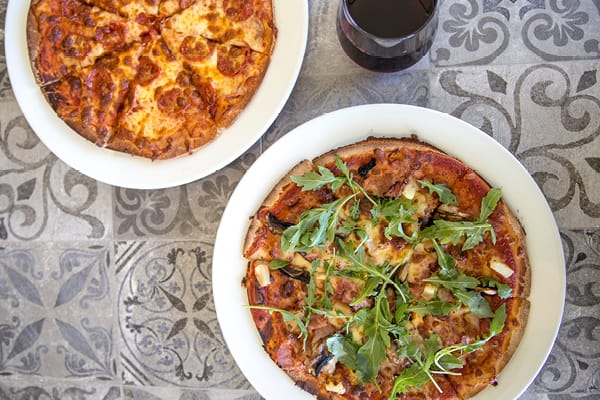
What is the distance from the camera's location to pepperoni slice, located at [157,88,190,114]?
2229 millimetres

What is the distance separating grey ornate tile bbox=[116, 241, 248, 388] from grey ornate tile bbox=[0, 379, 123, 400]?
11cm

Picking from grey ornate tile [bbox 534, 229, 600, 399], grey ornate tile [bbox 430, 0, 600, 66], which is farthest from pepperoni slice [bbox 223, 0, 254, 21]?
grey ornate tile [bbox 534, 229, 600, 399]

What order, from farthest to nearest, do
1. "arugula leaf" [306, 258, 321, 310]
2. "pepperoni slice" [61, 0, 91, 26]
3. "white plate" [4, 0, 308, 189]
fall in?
"pepperoni slice" [61, 0, 91, 26] < "white plate" [4, 0, 308, 189] < "arugula leaf" [306, 258, 321, 310]

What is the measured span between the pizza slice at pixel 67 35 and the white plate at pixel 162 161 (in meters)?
0.07

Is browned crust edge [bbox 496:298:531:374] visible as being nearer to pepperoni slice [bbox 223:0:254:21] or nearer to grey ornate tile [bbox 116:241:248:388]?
grey ornate tile [bbox 116:241:248:388]

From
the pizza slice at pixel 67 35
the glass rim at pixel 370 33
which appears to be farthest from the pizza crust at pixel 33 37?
the glass rim at pixel 370 33

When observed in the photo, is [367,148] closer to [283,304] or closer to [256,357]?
[283,304]

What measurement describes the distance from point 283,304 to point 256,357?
247 mm

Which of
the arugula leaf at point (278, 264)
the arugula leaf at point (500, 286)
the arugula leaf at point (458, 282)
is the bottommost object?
the arugula leaf at point (500, 286)

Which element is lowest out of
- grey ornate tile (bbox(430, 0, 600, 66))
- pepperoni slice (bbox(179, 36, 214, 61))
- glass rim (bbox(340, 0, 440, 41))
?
grey ornate tile (bbox(430, 0, 600, 66))

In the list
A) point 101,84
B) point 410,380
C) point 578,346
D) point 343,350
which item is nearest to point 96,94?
point 101,84

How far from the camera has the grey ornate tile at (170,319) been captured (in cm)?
238

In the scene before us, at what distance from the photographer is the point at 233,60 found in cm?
221

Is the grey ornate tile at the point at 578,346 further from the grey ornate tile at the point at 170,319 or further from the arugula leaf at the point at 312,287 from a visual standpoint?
the grey ornate tile at the point at 170,319
